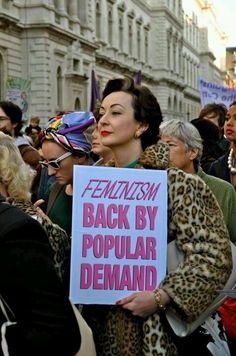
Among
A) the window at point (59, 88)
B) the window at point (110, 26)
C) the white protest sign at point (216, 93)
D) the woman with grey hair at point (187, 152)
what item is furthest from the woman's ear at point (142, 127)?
the window at point (110, 26)

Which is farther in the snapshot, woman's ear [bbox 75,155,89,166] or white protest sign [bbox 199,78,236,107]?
white protest sign [bbox 199,78,236,107]

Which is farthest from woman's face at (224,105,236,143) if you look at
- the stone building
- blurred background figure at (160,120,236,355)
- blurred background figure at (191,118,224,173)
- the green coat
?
the stone building

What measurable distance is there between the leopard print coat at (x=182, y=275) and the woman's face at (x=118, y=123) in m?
0.12

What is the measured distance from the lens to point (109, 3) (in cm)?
3988

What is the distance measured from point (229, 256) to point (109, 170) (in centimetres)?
50

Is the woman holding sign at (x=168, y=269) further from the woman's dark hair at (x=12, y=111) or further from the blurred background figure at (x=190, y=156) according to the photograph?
the woman's dark hair at (x=12, y=111)

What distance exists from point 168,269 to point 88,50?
99.4ft

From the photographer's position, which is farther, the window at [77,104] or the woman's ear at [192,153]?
the window at [77,104]

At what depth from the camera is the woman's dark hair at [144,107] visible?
8.69 feet

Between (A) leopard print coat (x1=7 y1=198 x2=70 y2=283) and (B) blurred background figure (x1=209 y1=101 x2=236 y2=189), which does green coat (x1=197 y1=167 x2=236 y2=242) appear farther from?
(A) leopard print coat (x1=7 y1=198 x2=70 y2=283)

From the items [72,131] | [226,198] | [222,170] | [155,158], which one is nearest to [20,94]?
[222,170]

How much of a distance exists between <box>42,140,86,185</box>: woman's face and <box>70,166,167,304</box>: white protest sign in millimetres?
610

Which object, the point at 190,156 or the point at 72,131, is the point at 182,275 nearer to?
the point at 72,131

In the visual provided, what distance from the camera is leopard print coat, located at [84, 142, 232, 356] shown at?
7.91 feet
